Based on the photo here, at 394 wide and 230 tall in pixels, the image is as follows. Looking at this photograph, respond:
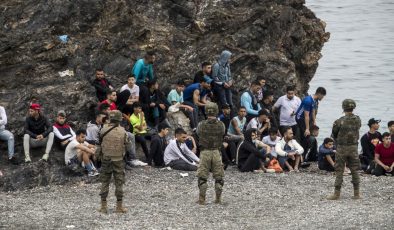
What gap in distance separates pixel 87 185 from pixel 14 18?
669 centimetres

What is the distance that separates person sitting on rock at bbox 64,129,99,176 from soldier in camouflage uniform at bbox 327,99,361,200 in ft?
19.3

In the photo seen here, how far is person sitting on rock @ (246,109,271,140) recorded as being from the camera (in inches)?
1094

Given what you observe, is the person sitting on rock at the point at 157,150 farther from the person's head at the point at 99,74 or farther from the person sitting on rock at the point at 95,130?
the person's head at the point at 99,74

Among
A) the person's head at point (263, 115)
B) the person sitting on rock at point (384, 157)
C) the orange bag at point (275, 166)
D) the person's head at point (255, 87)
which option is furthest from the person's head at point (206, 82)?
the person sitting on rock at point (384, 157)

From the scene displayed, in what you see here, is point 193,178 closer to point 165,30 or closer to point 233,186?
point 233,186

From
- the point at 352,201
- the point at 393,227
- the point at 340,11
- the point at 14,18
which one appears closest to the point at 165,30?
the point at 14,18

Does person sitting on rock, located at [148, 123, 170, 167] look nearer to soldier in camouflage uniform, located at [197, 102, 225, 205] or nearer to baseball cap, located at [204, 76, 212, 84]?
baseball cap, located at [204, 76, 212, 84]

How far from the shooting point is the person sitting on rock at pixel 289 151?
2700cm

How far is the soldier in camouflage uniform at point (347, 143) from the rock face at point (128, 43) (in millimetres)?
7324

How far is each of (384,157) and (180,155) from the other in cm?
525

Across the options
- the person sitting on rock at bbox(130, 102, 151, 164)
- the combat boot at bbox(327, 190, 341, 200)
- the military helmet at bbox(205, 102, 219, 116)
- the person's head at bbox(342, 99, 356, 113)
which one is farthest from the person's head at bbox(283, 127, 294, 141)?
the military helmet at bbox(205, 102, 219, 116)

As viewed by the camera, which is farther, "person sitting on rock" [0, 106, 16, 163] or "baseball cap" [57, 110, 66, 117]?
"baseball cap" [57, 110, 66, 117]

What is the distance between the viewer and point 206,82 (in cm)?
2869

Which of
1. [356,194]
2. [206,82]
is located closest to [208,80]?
[206,82]
